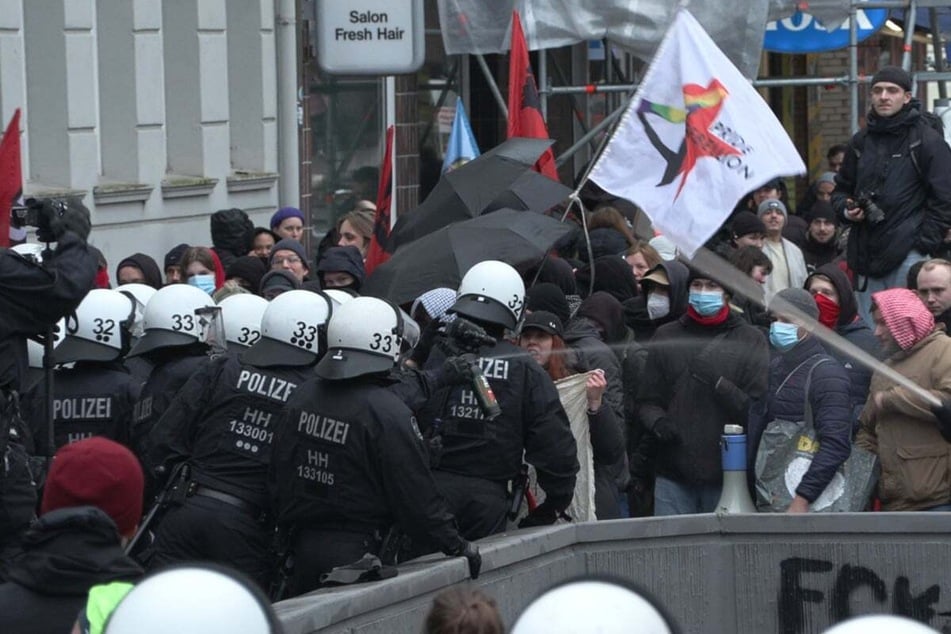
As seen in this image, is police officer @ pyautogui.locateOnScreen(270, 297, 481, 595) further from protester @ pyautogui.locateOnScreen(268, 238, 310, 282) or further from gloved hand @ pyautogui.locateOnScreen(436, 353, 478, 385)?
protester @ pyautogui.locateOnScreen(268, 238, 310, 282)

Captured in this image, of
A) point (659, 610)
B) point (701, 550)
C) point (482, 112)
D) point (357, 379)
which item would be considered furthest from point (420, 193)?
point (659, 610)

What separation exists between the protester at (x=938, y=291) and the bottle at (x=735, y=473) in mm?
1074

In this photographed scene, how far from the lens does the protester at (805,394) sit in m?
8.71

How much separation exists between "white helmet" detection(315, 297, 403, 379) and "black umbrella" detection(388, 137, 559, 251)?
11.7ft

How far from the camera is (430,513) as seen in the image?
7.30 meters

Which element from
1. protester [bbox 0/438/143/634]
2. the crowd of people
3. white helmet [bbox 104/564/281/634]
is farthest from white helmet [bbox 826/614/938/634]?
the crowd of people

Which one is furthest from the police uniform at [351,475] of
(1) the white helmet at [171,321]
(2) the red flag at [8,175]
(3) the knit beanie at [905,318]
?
(3) the knit beanie at [905,318]

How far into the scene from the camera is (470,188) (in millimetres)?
11133

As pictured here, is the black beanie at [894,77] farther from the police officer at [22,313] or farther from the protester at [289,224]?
the police officer at [22,313]

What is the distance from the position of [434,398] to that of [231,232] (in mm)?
5630

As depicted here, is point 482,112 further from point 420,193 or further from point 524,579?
point 524,579

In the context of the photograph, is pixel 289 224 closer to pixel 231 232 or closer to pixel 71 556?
pixel 231 232

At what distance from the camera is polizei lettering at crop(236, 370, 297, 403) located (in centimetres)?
771

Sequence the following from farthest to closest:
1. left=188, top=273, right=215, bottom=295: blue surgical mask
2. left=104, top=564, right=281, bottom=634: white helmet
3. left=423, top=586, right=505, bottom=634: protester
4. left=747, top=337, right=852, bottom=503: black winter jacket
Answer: left=188, top=273, right=215, bottom=295: blue surgical mask, left=747, top=337, right=852, bottom=503: black winter jacket, left=423, top=586, right=505, bottom=634: protester, left=104, top=564, right=281, bottom=634: white helmet
